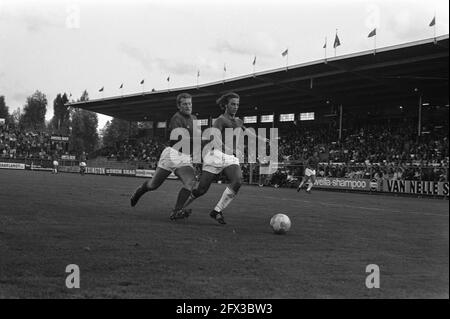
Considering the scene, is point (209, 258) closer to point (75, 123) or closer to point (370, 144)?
point (370, 144)

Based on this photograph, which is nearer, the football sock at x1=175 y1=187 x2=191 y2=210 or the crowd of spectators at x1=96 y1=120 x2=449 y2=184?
the football sock at x1=175 y1=187 x2=191 y2=210

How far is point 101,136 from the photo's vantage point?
129625 mm

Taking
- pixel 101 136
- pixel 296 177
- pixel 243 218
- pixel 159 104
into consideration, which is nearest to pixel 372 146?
pixel 296 177

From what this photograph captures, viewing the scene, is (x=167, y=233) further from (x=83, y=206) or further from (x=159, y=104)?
(x=159, y=104)

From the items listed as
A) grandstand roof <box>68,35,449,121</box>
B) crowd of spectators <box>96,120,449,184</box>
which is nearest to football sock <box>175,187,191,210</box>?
crowd of spectators <box>96,120,449,184</box>

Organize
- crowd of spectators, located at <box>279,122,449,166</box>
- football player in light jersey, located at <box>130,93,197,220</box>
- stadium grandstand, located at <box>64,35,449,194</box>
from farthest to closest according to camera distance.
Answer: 1. crowd of spectators, located at <box>279,122,449,166</box>
2. stadium grandstand, located at <box>64,35,449,194</box>
3. football player in light jersey, located at <box>130,93,197,220</box>

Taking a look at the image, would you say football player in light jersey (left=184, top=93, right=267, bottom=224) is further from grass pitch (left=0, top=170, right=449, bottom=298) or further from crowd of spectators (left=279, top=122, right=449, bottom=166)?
crowd of spectators (left=279, top=122, right=449, bottom=166)

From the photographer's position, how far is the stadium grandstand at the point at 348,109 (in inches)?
1015

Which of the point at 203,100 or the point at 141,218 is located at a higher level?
the point at 203,100

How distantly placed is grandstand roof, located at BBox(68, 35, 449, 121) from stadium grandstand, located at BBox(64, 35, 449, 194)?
0.06m

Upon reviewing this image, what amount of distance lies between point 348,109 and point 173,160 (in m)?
36.2

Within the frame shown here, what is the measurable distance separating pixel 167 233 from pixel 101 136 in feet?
414

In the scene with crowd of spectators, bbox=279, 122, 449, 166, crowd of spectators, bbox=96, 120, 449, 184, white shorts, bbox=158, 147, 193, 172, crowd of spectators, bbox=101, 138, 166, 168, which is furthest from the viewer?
crowd of spectators, bbox=101, 138, 166, 168

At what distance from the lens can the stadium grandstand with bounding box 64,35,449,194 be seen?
Answer: 25.8 m
